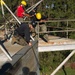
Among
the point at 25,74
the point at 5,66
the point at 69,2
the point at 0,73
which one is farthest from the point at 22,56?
the point at 69,2

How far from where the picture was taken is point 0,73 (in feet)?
17.8

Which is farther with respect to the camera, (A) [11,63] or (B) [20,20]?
(B) [20,20]

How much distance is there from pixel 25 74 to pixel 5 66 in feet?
6.20

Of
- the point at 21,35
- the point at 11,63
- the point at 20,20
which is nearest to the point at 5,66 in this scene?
the point at 11,63

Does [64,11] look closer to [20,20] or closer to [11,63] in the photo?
[20,20]

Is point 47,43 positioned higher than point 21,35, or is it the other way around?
point 21,35

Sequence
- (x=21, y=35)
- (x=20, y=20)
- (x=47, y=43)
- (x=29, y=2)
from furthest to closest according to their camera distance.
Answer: (x=29, y=2) → (x=47, y=43) → (x=20, y=20) → (x=21, y=35)

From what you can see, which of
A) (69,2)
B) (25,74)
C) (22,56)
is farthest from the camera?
(69,2)

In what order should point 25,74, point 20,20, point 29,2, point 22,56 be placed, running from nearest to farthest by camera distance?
1. point 22,56
2. point 25,74
3. point 20,20
4. point 29,2

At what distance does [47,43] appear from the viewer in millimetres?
12094

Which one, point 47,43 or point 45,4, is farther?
point 45,4

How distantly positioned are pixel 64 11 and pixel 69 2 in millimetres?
934

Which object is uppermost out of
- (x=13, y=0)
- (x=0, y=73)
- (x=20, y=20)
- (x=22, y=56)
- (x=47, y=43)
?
(x=0, y=73)

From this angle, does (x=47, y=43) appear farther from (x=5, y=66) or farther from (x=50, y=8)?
(x=50, y=8)
